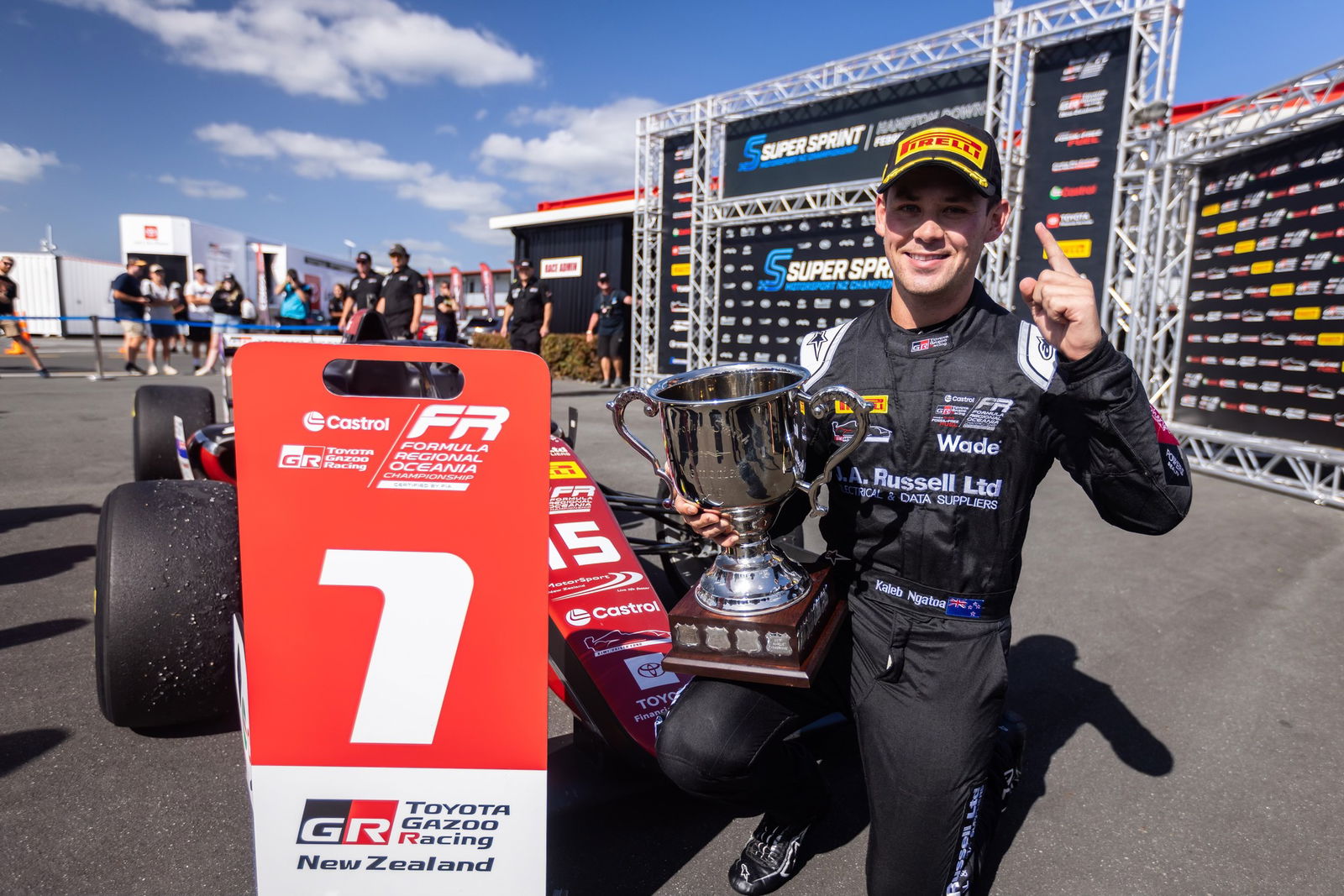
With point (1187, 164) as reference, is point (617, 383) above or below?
below

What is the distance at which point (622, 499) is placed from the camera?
3.12 meters

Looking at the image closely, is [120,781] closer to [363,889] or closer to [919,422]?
[363,889]

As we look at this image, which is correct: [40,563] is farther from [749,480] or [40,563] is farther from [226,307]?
[226,307]

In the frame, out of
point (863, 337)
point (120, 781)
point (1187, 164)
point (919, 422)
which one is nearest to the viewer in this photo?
point (919, 422)

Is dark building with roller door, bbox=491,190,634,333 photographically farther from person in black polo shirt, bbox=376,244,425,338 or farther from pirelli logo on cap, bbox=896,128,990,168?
pirelli logo on cap, bbox=896,128,990,168

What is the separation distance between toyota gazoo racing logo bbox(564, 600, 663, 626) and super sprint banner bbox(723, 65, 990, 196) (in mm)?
8563

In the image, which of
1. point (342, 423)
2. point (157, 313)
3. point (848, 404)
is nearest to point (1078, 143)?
point (848, 404)

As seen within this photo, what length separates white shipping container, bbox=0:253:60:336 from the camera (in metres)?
26.1

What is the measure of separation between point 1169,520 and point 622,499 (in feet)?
6.53

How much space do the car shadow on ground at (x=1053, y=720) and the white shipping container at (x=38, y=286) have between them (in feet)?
107

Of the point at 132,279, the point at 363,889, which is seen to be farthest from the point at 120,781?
the point at 132,279

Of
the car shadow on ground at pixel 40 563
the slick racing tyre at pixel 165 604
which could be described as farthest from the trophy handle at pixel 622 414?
the car shadow on ground at pixel 40 563

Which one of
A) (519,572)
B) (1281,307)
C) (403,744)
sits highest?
(1281,307)

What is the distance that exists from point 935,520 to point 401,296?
7.68m
